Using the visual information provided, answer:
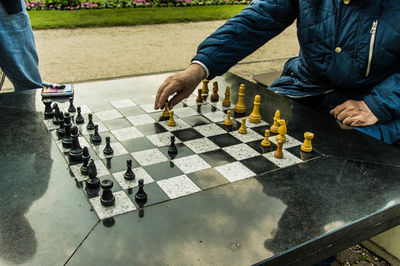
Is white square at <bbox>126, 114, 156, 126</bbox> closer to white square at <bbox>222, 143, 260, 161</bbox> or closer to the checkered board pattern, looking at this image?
the checkered board pattern

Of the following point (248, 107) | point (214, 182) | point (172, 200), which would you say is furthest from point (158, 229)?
point (248, 107)

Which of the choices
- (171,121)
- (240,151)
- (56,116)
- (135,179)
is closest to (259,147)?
(240,151)

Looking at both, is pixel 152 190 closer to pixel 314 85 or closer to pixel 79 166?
pixel 79 166

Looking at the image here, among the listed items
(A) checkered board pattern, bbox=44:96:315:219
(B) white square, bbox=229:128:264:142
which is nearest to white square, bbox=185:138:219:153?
(A) checkered board pattern, bbox=44:96:315:219

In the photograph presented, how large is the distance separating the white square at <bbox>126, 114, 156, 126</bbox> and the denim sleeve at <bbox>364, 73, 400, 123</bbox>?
1.12 m

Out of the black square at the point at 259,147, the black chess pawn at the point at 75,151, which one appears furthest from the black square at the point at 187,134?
the black chess pawn at the point at 75,151

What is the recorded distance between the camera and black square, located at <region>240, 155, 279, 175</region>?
1.47m

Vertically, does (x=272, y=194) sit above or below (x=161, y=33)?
above

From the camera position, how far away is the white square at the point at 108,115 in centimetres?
189

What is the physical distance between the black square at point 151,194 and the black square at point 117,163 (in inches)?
6.2

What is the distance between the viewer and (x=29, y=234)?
107 cm

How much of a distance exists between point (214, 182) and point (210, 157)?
0.20 metres

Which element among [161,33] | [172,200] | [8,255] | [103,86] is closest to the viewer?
[8,255]

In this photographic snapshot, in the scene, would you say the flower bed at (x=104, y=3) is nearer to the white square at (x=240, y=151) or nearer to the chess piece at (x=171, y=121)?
the chess piece at (x=171, y=121)
